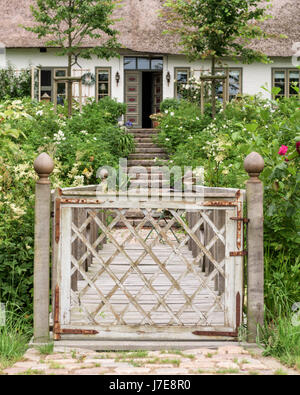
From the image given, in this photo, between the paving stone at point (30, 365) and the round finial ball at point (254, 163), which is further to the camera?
the round finial ball at point (254, 163)

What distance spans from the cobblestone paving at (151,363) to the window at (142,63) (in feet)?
62.9

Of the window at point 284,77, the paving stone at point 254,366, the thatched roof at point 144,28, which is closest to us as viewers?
the paving stone at point 254,366

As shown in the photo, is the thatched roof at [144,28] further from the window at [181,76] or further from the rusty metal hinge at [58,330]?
the rusty metal hinge at [58,330]

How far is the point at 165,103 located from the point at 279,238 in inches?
584

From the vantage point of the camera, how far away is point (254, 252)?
434cm

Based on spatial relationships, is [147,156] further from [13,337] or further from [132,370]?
[132,370]

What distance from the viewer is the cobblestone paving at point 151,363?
365 cm

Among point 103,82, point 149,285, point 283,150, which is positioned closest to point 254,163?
point 283,150

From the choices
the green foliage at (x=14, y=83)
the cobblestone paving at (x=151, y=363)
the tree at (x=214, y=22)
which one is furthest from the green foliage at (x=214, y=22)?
the cobblestone paving at (x=151, y=363)

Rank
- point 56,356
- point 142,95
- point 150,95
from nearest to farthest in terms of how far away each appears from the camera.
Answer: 1. point 56,356
2. point 150,95
3. point 142,95

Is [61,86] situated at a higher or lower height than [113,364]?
higher

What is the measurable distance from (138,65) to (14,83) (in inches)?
189

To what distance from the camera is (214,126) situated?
14.0m

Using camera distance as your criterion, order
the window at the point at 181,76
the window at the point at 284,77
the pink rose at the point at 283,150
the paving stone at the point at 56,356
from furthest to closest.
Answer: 1. the window at the point at 284,77
2. the window at the point at 181,76
3. the pink rose at the point at 283,150
4. the paving stone at the point at 56,356
